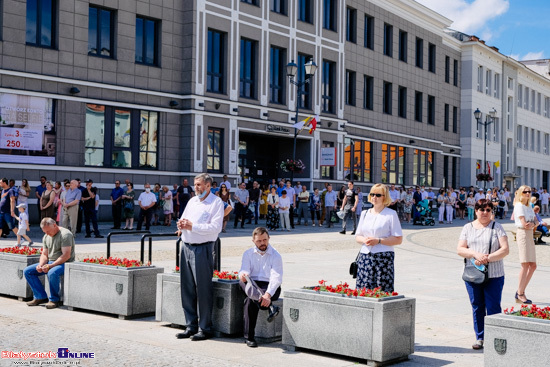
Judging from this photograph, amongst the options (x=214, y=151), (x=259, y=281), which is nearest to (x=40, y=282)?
(x=259, y=281)

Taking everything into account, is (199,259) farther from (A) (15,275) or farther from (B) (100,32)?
(B) (100,32)

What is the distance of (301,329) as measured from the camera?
819cm

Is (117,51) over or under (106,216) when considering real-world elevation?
over

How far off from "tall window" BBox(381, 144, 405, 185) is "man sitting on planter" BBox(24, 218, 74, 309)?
35.9 meters

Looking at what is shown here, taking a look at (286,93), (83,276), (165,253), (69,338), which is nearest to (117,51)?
(286,93)

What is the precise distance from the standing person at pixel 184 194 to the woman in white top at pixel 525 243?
58.1ft

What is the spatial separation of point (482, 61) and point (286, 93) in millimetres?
28091

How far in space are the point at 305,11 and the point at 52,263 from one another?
2987 centimetres

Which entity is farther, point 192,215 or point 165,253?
point 165,253

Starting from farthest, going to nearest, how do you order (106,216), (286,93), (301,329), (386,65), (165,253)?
(386,65) → (286,93) → (106,216) → (165,253) → (301,329)

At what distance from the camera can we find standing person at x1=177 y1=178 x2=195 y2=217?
1125 inches

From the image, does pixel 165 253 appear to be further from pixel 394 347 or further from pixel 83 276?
pixel 394 347

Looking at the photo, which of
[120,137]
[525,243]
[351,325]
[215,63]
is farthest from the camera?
[215,63]

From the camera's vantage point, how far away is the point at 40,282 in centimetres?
1123
